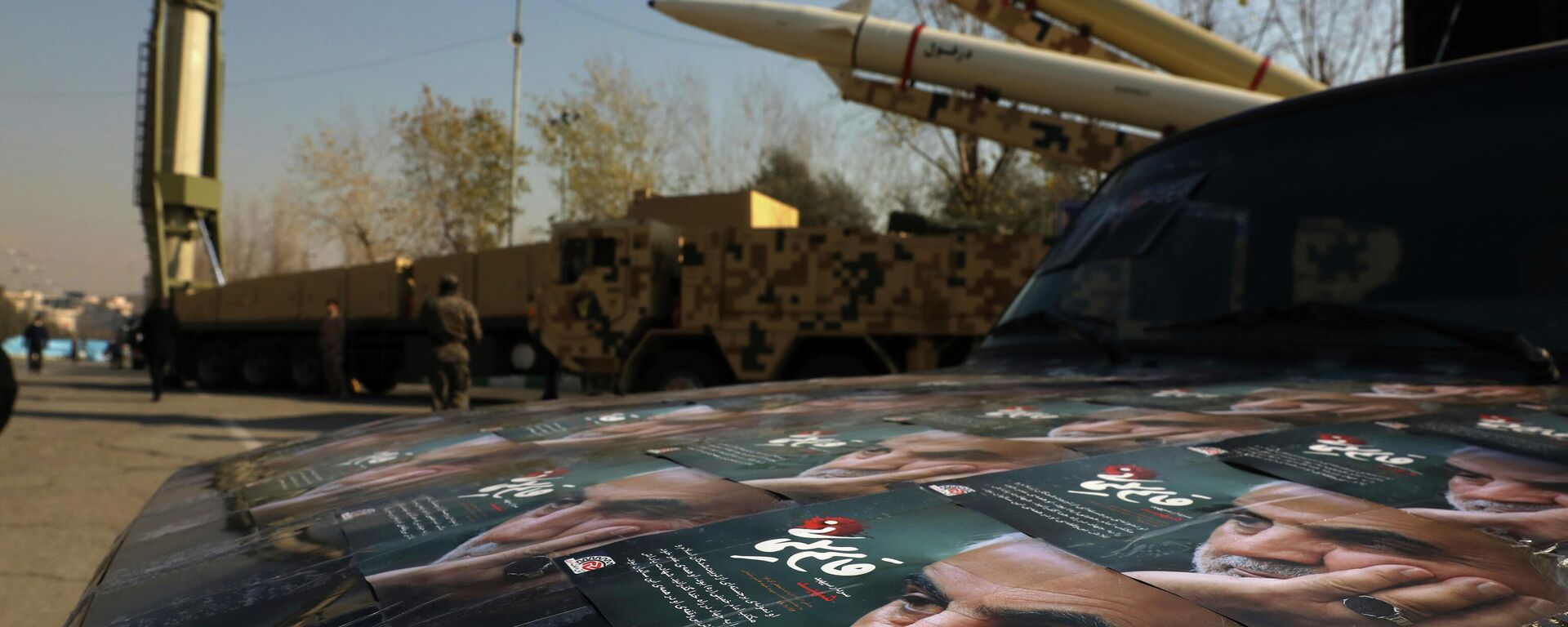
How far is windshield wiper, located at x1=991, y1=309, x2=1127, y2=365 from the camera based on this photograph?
2217mm

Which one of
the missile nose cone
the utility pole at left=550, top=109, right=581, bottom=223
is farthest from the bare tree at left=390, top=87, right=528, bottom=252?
the missile nose cone

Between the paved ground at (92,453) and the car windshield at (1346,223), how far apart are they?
12.5 feet

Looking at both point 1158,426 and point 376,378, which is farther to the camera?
point 376,378

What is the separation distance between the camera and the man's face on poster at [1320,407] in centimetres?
139

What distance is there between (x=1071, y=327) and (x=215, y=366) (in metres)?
20.3

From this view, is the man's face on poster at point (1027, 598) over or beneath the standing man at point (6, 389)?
over

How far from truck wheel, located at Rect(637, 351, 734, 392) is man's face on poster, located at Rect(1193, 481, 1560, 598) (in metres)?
10.1

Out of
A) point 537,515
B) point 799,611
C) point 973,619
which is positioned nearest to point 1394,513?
point 973,619

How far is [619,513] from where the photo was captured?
1019 mm

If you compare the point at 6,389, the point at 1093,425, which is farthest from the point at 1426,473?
the point at 6,389

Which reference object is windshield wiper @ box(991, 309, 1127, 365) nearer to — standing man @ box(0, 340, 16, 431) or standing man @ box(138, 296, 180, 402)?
standing man @ box(0, 340, 16, 431)

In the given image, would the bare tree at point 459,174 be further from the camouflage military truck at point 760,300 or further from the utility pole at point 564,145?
the camouflage military truck at point 760,300

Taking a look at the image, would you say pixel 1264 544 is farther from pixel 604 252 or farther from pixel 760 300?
pixel 604 252

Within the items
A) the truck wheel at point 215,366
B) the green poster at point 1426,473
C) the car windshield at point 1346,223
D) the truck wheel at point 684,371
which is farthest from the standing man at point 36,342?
the green poster at point 1426,473
